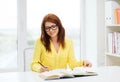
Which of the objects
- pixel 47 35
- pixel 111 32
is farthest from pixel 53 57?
pixel 111 32

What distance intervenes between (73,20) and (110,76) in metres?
2.03

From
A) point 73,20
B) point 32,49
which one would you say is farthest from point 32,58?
point 73,20

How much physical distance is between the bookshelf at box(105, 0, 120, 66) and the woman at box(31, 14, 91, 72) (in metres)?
0.90

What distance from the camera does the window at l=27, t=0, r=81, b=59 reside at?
3553 mm

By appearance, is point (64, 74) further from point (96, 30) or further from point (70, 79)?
point (96, 30)

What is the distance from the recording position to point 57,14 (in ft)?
12.0

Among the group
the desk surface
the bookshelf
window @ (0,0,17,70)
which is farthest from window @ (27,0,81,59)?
the desk surface

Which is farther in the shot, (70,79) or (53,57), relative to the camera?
(53,57)

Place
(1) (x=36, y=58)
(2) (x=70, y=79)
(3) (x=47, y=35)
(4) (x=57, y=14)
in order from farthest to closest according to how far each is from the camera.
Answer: (4) (x=57, y=14), (3) (x=47, y=35), (1) (x=36, y=58), (2) (x=70, y=79)

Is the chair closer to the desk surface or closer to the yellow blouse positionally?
the yellow blouse

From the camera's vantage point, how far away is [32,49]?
251 cm

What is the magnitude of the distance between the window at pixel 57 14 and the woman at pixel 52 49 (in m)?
1.21

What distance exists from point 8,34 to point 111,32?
156 centimetres

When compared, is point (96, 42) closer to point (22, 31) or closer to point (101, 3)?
point (101, 3)
